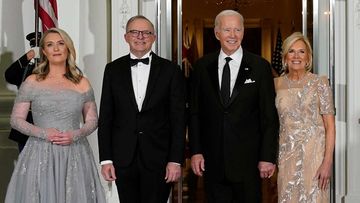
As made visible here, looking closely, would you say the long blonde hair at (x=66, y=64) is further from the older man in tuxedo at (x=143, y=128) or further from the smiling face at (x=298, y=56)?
the smiling face at (x=298, y=56)

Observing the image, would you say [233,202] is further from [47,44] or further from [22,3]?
[22,3]

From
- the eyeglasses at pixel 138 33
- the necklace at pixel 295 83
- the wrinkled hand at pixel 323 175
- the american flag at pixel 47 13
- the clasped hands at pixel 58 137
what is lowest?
the wrinkled hand at pixel 323 175

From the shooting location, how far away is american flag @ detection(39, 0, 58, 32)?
517 centimetres

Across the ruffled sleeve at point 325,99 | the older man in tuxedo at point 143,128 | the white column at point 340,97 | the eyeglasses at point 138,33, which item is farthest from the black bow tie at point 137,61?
Result: the white column at point 340,97

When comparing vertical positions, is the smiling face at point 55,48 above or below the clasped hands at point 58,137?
above

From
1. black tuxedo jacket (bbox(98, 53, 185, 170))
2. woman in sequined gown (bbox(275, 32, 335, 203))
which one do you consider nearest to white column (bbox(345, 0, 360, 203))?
woman in sequined gown (bbox(275, 32, 335, 203))

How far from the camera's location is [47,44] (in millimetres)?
3479

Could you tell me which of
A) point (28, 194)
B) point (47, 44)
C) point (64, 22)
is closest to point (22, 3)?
point (64, 22)

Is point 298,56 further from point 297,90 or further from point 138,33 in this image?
point 138,33

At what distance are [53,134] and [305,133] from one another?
1.68 metres

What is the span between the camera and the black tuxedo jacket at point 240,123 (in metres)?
3.38

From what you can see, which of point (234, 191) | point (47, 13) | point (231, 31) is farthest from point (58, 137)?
point (47, 13)

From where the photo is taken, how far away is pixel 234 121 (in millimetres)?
3363

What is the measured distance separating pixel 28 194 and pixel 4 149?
7.30 feet
